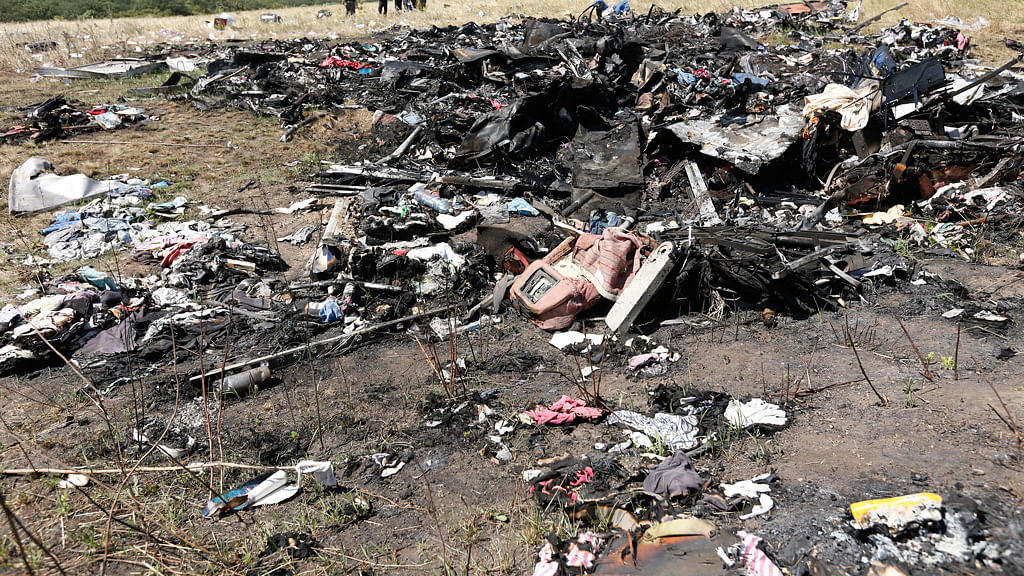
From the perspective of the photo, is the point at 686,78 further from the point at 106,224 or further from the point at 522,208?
the point at 106,224

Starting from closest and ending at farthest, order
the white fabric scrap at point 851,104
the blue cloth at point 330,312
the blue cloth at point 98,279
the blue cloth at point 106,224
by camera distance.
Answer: the blue cloth at point 330,312, the blue cloth at point 98,279, the white fabric scrap at point 851,104, the blue cloth at point 106,224

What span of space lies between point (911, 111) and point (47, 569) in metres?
9.18

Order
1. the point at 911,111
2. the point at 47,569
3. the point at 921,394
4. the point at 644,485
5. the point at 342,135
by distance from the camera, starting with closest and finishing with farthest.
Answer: the point at 47,569 < the point at 644,485 < the point at 921,394 < the point at 911,111 < the point at 342,135

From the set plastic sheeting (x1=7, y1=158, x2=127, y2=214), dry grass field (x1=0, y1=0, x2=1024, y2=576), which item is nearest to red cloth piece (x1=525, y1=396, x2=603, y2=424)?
dry grass field (x1=0, y1=0, x2=1024, y2=576)

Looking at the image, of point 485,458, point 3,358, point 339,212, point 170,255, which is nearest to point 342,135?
point 339,212

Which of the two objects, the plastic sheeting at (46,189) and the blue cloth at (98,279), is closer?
the blue cloth at (98,279)

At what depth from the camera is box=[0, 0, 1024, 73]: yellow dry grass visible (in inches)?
661

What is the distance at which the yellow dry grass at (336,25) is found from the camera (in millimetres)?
16781

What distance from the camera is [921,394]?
11.6ft

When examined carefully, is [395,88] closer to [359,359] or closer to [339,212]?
[339,212]

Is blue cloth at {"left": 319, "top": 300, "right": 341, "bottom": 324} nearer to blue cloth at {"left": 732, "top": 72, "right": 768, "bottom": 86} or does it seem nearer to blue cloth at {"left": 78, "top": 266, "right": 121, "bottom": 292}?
blue cloth at {"left": 78, "top": 266, "right": 121, "bottom": 292}

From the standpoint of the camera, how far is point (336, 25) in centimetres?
2205

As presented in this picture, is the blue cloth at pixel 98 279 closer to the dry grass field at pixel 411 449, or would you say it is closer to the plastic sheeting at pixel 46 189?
the dry grass field at pixel 411 449

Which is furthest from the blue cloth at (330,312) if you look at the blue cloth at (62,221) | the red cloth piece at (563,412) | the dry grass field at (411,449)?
the blue cloth at (62,221)
